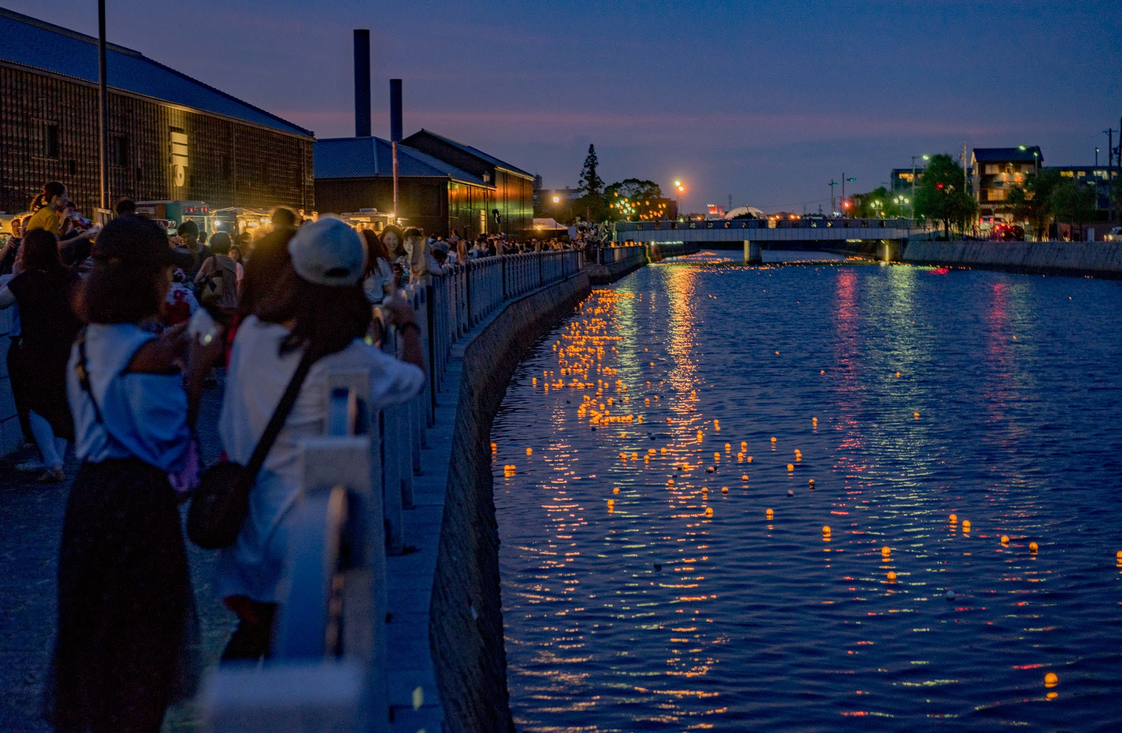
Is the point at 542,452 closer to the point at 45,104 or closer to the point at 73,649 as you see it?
the point at 73,649

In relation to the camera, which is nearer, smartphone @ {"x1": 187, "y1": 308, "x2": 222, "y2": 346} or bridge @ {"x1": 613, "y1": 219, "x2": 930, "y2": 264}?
smartphone @ {"x1": 187, "y1": 308, "x2": 222, "y2": 346}

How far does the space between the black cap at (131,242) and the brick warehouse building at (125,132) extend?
33.8m

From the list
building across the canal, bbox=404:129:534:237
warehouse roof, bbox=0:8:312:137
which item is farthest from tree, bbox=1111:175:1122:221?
warehouse roof, bbox=0:8:312:137

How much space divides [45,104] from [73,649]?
120 feet

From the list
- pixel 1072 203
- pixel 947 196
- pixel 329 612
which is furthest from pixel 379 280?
pixel 947 196

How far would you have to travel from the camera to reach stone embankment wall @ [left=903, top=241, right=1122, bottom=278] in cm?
7125

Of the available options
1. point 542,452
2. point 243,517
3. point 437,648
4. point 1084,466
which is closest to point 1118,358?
point 1084,466

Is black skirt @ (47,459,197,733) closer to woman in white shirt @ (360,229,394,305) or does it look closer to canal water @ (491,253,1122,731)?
canal water @ (491,253,1122,731)

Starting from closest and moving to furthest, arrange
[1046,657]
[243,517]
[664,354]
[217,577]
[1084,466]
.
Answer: [243,517] < [217,577] < [1046,657] < [1084,466] < [664,354]

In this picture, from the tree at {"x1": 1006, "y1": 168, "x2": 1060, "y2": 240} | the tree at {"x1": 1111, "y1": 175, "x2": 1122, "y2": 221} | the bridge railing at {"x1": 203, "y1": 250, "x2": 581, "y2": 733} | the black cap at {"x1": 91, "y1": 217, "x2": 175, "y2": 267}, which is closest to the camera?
the bridge railing at {"x1": 203, "y1": 250, "x2": 581, "y2": 733}

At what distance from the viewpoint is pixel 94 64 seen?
4272 cm

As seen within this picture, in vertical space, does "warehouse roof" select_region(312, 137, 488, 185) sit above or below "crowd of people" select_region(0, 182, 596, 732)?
above

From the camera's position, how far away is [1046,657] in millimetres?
8336

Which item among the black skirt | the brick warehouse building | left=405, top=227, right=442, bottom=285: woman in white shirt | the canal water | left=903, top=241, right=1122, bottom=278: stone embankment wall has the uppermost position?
the brick warehouse building
